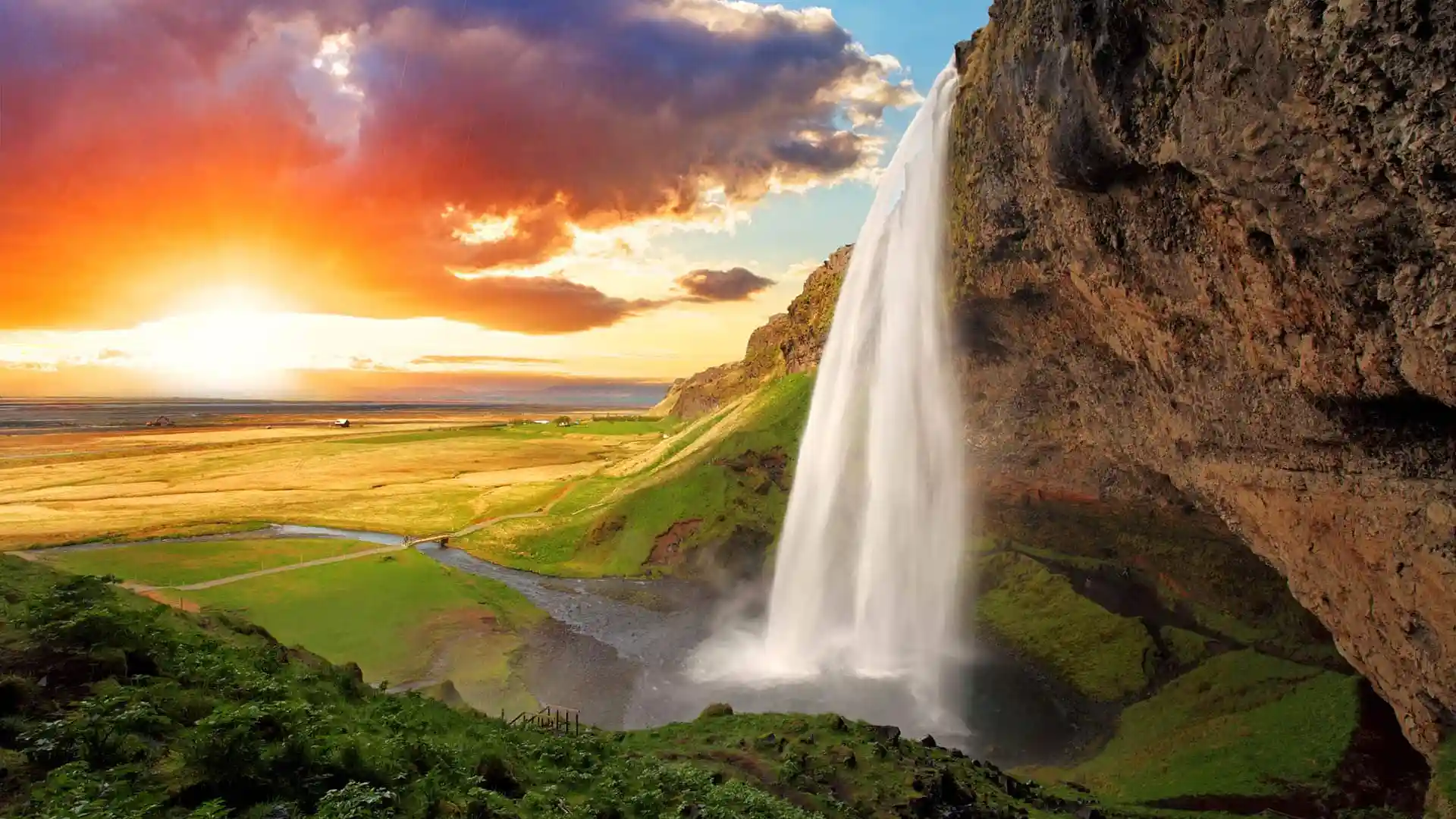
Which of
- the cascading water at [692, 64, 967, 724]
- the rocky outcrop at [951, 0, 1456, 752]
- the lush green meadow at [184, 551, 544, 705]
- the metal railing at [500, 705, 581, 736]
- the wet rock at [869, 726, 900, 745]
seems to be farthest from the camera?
the cascading water at [692, 64, 967, 724]

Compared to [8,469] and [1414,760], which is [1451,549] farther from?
[8,469]

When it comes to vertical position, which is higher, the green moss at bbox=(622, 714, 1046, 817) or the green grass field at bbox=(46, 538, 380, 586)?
the green moss at bbox=(622, 714, 1046, 817)

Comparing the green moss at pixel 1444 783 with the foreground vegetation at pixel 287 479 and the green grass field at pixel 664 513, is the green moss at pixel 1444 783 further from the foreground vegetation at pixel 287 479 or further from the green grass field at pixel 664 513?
the foreground vegetation at pixel 287 479

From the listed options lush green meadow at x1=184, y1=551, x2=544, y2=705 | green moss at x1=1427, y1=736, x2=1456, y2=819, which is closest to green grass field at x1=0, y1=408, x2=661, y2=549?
lush green meadow at x1=184, y1=551, x2=544, y2=705

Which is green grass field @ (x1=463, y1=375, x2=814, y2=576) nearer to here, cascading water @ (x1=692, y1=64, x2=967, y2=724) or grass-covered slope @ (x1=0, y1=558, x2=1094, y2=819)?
cascading water @ (x1=692, y1=64, x2=967, y2=724)

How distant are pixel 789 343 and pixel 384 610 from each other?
57.7m

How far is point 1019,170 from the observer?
1065 inches

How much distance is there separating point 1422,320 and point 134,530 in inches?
2825

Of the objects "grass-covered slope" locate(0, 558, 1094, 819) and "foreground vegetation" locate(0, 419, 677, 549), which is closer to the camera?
"grass-covered slope" locate(0, 558, 1094, 819)

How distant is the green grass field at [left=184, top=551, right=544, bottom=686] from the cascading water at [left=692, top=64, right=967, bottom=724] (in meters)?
11.8

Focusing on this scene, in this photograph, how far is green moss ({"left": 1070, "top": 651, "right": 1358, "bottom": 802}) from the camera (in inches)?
787

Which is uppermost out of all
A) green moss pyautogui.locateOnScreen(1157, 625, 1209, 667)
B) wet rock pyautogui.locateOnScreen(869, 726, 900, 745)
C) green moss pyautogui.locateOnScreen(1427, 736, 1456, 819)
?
green moss pyautogui.locateOnScreen(1427, 736, 1456, 819)

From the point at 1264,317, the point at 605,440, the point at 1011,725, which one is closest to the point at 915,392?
the point at 1011,725

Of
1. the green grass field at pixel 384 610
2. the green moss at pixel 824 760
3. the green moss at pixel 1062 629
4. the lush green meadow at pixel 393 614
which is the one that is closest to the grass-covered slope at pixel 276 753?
the green moss at pixel 824 760
